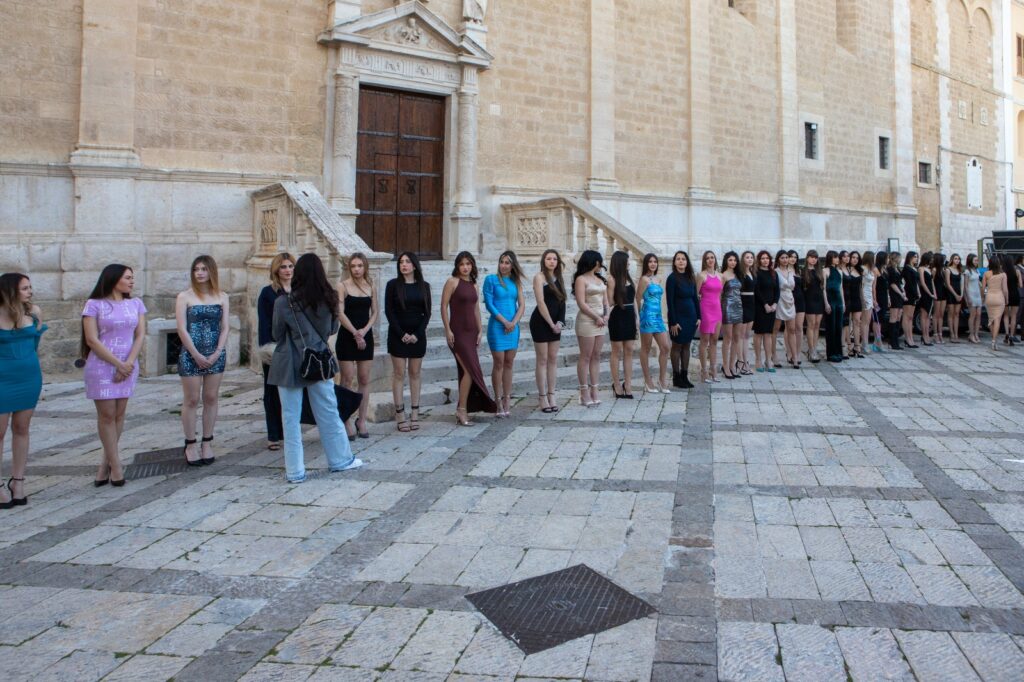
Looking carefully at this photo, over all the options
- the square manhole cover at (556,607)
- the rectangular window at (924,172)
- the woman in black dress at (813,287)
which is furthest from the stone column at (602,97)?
the rectangular window at (924,172)

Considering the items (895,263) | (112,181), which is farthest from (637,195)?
(112,181)

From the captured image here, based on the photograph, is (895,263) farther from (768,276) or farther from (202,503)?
(202,503)

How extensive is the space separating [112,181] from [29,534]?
7067 mm

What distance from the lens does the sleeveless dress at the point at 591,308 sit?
28.2 feet

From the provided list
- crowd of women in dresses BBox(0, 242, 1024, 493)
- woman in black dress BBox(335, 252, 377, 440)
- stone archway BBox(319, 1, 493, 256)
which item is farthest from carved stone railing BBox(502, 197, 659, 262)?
woman in black dress BBox(335, 252, 377, 440)

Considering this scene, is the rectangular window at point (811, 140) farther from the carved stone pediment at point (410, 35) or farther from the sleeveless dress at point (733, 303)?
the sleeveless dress at point (733, 303)

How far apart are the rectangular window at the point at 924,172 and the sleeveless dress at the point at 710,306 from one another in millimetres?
18988

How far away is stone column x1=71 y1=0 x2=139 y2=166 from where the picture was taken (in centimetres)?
1019

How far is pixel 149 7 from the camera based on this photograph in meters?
10.7

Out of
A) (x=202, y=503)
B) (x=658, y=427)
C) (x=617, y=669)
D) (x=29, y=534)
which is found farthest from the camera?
(x=658, y=427)

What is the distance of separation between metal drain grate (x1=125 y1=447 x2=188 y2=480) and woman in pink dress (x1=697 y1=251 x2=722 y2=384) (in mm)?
6603

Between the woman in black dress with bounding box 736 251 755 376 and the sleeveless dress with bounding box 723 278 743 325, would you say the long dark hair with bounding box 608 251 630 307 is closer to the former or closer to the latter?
the sleeveless dress with bounding box 723 278 743 325

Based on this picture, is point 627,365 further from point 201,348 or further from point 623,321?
point 201,348

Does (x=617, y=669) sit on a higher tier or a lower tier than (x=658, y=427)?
lower
